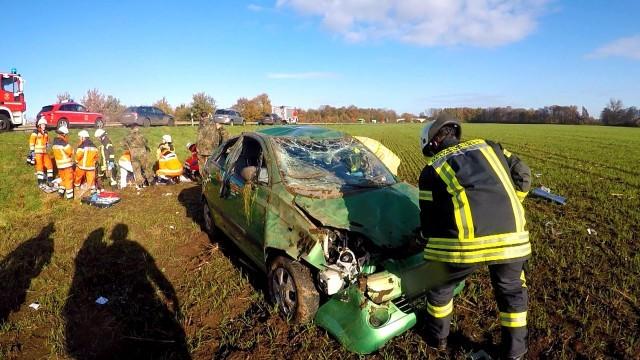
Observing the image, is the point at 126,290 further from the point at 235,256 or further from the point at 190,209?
the point at 190,209

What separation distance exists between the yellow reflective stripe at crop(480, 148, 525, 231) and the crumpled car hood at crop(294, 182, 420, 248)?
86cm

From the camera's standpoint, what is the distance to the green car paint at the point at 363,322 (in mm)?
2727

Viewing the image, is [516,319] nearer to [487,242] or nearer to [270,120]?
[487,242]

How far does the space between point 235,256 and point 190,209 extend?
2.86 metres

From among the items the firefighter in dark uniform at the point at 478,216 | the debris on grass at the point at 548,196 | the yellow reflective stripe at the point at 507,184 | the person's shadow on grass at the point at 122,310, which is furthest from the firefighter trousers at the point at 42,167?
the debris on grass at the point at 548,196

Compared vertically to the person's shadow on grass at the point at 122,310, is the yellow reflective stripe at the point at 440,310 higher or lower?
higher

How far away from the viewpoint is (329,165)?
413 cm

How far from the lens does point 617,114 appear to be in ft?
214

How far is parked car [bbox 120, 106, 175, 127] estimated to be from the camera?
877 inches

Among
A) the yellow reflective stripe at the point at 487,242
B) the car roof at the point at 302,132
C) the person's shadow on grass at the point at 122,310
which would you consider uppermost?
the car roof at the point at 302,132

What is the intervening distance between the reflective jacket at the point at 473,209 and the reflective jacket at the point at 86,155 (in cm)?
795

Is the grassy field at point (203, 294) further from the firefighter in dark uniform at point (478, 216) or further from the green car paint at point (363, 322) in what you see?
the firefighter in dark uniform at point (478, 216)

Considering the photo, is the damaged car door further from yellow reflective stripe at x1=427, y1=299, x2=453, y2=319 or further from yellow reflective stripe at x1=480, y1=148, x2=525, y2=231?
yellow reflective stripe at x1=480, y1=148, x2=525, y2=231

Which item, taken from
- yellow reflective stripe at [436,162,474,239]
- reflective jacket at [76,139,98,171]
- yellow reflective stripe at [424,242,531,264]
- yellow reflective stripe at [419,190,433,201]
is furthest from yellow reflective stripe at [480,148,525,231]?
reflective jacket at [76,139,98,171]
